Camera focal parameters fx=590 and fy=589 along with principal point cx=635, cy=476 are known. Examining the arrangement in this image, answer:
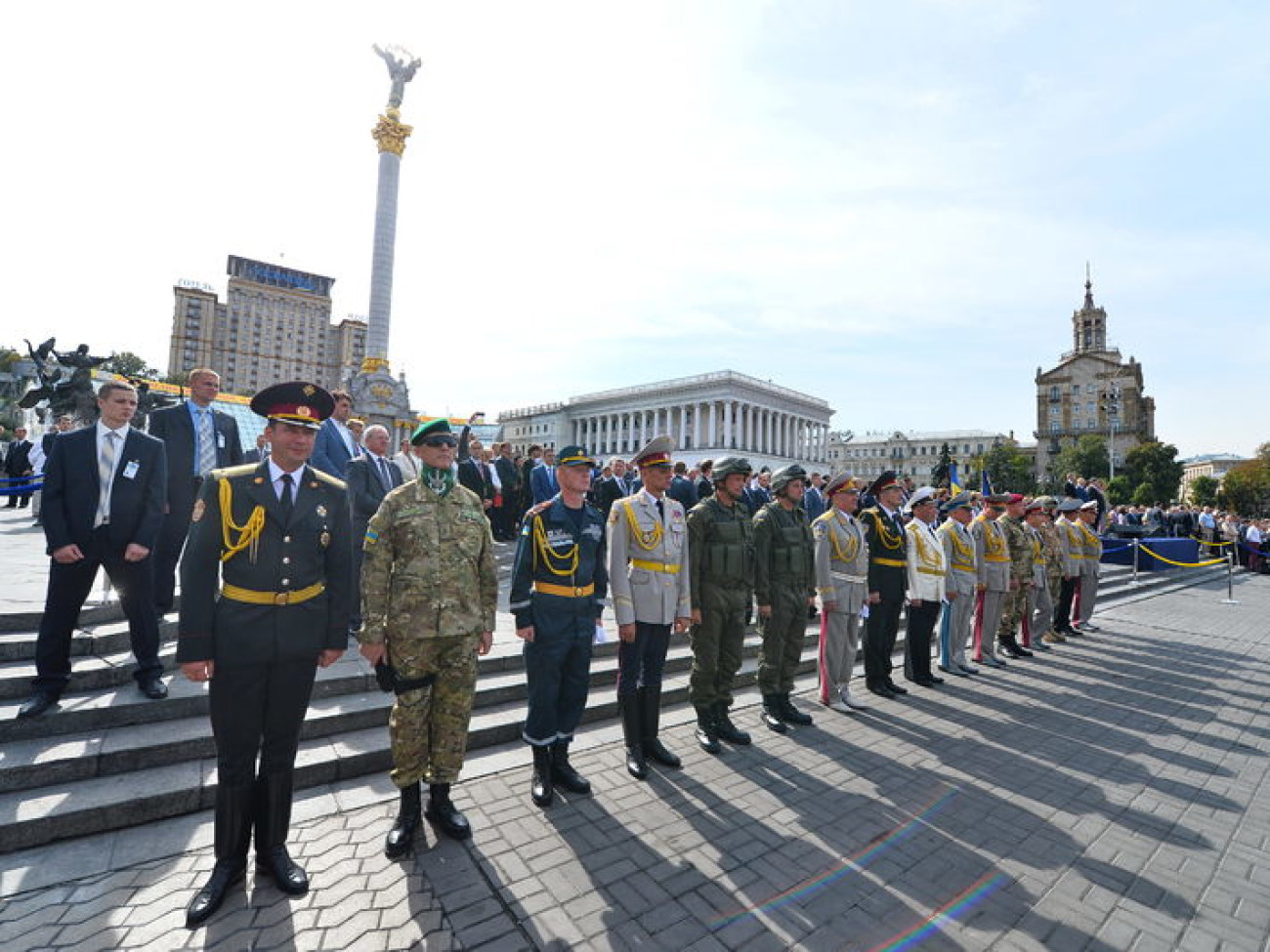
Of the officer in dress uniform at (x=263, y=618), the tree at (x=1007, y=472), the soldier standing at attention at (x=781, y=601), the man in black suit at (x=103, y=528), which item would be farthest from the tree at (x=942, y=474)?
the tree at (x=1007, y=472)

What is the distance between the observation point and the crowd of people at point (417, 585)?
10.2ft

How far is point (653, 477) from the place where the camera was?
4973 millimetres

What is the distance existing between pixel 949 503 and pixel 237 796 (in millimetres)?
8471

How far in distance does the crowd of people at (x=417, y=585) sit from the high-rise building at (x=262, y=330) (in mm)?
108501

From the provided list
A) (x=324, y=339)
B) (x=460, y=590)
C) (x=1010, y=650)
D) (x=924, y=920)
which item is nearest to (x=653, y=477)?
(x=460, y=590)

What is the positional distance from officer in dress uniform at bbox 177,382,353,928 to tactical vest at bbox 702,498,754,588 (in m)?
3.10

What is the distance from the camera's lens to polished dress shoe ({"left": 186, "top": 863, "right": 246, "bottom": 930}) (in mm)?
2779

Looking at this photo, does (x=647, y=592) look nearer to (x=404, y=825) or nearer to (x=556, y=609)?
(x=556, y=609)

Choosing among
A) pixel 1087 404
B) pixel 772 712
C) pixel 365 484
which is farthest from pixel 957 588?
pixel 1087 404

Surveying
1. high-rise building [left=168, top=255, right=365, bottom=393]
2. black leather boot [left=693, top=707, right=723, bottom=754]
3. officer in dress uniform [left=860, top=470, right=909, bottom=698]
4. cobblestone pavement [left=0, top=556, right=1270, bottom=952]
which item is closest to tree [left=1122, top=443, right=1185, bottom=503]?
officer in dress uniform [left=860, top=470, right=909, bottom=698]

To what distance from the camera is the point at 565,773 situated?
4.35m

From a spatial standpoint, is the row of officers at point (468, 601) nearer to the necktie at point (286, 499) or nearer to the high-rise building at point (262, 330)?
the necktie at point (286, 499)

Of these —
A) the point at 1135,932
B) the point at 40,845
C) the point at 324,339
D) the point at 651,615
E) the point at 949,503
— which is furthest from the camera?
the point at 324,339

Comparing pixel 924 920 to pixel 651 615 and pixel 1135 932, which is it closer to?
pixel 1135 932
